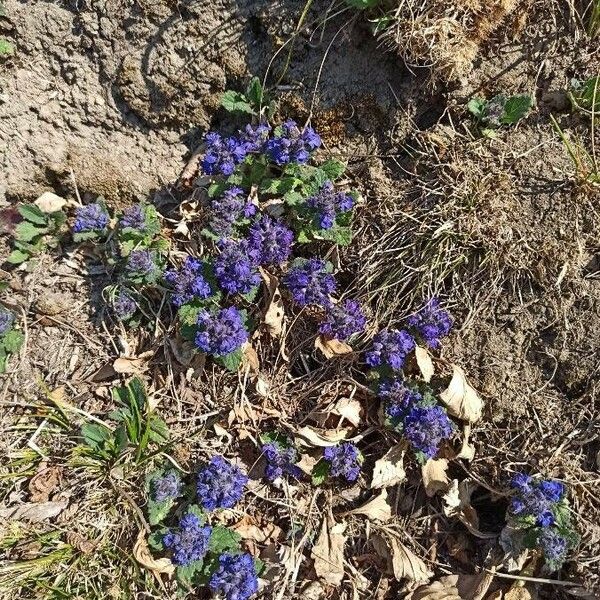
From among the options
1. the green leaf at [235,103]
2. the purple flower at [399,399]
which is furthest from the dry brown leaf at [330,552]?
the green leaf at [235,103]

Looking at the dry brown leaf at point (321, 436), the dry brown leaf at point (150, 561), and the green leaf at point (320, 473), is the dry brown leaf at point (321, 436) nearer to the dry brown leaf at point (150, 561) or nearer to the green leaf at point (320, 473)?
the green leaf at point (320, 473)

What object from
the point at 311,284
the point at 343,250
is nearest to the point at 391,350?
the point at 311,284

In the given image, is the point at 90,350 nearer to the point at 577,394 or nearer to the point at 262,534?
the point at 262,534

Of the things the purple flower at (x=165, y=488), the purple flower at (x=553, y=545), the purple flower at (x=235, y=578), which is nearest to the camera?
the purple flower at (x=553, y=545)

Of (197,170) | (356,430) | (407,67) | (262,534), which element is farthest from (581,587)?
(197,170)

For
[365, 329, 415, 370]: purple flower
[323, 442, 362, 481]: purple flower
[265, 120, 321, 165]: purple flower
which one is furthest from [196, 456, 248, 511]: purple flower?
[265, 120, 321, 165]: purple flower

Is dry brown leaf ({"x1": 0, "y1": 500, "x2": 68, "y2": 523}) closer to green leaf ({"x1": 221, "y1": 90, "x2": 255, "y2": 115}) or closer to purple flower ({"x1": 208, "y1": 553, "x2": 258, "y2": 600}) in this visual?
purple flower ({"x1": 208, "y1": 553, "x2": 258, "y2": 600})

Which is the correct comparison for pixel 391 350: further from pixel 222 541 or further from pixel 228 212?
pixel 222 541
